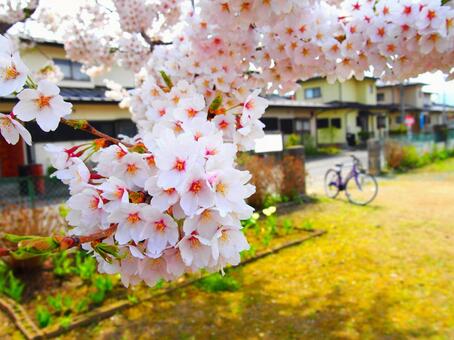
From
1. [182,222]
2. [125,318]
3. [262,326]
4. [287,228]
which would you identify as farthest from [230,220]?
[287,228]

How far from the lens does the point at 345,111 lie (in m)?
30.8

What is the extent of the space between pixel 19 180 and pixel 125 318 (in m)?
3.90

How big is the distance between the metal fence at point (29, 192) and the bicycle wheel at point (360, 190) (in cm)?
604

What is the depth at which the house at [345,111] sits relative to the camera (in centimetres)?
3048

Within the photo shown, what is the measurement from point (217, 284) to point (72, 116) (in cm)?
1258

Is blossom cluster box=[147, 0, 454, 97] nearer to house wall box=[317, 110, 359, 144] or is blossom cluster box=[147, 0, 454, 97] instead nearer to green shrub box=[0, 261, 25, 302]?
green shrub box=[0, 261, 25, 302]

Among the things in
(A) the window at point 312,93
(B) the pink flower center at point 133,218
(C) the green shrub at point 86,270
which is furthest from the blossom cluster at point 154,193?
(A) the window at point 312,93

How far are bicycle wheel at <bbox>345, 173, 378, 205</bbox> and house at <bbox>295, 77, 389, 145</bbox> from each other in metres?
18.7

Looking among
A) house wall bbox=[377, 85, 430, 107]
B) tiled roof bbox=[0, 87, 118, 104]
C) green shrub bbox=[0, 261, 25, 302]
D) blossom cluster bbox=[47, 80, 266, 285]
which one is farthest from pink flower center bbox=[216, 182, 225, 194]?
house wall bbox=[377, 85, 430, 107]

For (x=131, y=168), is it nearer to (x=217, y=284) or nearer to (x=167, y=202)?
(x=167, y=202)

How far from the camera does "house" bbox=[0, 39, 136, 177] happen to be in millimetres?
15039

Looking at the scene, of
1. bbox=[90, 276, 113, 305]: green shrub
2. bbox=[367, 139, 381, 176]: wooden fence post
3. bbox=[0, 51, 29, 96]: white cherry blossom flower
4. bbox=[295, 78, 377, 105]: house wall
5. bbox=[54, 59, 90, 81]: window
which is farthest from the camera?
bbox=[295, 78, 377, 105]: house wall

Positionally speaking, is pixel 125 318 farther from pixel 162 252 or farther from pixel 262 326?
pixel 162 252

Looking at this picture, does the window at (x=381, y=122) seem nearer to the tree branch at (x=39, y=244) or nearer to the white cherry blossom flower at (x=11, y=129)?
the white cherry blossom flower at (x=11, y=129)
